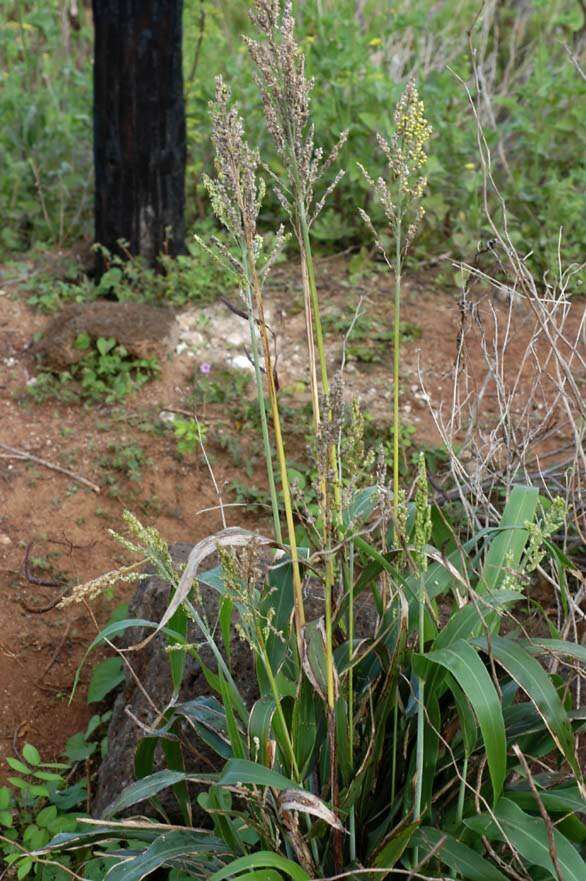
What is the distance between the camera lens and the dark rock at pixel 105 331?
13.8 ft

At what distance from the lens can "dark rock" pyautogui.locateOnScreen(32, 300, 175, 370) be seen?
421cm

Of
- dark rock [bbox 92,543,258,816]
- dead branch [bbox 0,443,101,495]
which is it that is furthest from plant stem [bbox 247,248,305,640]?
dead branch [bbox 0,443,101,495]

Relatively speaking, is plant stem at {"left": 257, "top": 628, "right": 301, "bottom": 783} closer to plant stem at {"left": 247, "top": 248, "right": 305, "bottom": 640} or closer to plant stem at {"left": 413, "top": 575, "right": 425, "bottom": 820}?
plant stem at {"left": 247, "top": 248, "right": 305, "bottom": 640}

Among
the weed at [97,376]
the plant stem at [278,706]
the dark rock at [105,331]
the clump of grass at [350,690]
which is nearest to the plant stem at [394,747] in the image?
the clump of grass at [350,690]

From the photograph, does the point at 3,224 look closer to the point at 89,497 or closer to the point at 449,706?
the point at 89,497

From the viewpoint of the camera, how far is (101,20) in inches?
178

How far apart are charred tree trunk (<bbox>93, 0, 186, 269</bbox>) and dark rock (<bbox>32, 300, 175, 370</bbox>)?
1.93 ft

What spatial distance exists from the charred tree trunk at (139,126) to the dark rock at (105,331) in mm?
587

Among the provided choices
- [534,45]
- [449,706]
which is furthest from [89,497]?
[534,45]

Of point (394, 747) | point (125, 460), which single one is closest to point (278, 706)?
point (394, 747)

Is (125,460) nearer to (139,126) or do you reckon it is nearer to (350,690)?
(139,126)

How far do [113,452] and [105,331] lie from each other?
0.62 metres

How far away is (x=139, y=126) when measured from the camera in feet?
15.1

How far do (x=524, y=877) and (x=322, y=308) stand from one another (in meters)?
3.31
